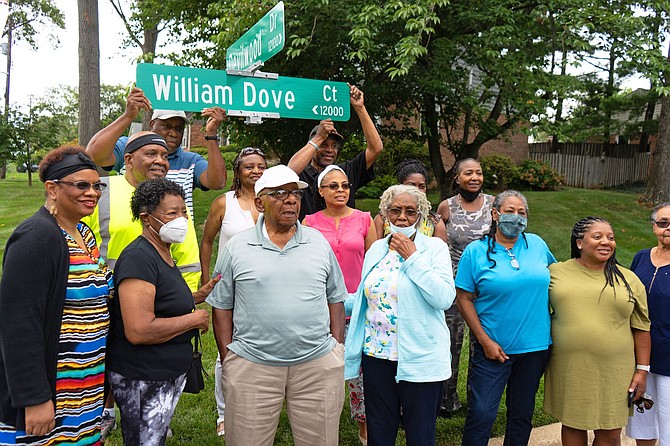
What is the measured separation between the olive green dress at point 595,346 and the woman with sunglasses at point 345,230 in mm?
1323

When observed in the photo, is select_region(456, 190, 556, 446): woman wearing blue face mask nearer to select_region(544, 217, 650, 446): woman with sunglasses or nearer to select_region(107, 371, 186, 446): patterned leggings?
select_region(544, 217, 650, 446): woman with sunglasses

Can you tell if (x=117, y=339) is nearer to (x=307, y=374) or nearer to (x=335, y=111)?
(x=307, y=374)

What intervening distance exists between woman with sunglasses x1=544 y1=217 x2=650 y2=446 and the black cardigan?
2.86m

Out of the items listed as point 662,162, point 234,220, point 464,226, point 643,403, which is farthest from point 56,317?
point 662,162

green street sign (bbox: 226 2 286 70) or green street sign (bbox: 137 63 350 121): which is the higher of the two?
green street sign (bbox: 226 2 286 70)

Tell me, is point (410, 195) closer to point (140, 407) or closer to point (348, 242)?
point (348, 242)

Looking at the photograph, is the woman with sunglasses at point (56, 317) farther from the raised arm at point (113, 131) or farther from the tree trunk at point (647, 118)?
the tree trunk at point (647, 118)

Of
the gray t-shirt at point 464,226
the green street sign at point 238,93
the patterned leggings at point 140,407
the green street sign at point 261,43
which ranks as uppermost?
the green street sign at point 261,43

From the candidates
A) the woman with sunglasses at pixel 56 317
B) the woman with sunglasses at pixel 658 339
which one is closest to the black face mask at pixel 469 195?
the woman with sunglasses at pixel 658 339

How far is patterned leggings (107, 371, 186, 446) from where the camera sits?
260 cm

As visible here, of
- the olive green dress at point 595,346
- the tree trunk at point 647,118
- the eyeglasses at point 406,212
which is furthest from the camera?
the tree trunk at point 647,118

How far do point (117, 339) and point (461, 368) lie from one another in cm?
355

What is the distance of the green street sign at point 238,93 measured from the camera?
344cm

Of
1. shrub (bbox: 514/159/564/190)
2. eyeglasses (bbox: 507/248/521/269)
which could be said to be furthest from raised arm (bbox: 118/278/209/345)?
shrub (bbox: 514/159/564/190)
